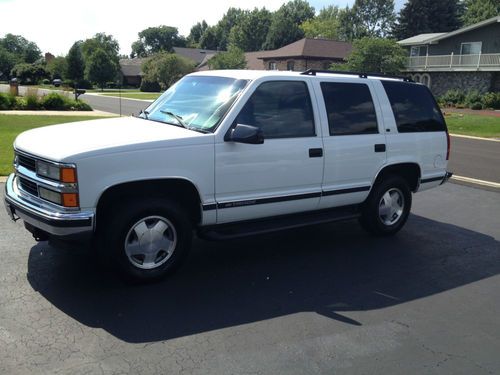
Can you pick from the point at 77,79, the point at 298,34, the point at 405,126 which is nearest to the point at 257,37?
the point at 298,34

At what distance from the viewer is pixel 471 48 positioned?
4288 centimetres

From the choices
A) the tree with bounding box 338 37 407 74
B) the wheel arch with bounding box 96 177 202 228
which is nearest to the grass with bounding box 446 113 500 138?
the tree with bounding box 338 37 407 74

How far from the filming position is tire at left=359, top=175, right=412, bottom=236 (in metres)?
6.37

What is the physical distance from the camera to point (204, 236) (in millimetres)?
4996

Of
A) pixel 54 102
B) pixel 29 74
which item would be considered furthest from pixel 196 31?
pixel 54 102

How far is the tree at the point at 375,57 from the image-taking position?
3950cm

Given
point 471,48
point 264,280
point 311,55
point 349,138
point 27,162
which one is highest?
point 471,48

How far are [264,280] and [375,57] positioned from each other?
37740mm

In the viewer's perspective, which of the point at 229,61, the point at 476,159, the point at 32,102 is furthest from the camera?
the point at 229,61

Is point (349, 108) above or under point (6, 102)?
above

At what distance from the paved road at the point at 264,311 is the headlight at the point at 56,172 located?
26.7 inches

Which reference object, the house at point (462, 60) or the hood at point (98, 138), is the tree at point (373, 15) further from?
the hood at point (98, 138)

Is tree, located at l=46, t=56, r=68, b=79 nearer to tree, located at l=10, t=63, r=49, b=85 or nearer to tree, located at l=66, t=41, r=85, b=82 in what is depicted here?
tree, located at l=66, t=41, r=85, b=82

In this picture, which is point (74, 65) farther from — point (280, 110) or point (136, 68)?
point (280, 110)
